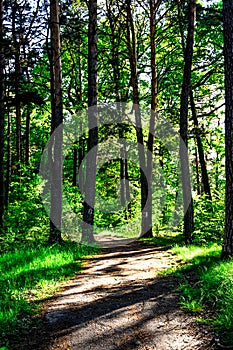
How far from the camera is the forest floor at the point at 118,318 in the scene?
376cm

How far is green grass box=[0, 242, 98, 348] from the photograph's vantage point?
4.61m

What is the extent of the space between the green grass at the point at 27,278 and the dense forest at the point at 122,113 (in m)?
2.43

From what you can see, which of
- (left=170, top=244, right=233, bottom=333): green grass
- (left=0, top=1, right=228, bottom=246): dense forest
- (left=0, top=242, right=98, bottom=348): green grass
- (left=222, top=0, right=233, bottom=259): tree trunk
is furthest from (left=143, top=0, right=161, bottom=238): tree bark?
(left=170, top=244, right=233, bottom=333): green grass

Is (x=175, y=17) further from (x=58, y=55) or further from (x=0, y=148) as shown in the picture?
(x=0, y=148)

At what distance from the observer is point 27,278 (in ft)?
20.5

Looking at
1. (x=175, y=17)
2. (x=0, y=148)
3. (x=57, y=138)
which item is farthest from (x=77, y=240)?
(x=175, y=17)

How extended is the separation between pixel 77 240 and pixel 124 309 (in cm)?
832

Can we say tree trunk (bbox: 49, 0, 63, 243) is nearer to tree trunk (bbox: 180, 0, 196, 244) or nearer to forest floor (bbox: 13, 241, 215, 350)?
tree trunk (bbox: 180, 0, 196, 244)

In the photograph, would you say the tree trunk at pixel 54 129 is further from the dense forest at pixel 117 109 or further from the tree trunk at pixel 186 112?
the tree trunk at pixel 186 112

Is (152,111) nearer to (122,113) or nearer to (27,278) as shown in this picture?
(122,113)

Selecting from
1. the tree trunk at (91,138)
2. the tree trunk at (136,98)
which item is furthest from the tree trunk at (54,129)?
the tree trunk at (136,98)

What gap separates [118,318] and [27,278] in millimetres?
2373

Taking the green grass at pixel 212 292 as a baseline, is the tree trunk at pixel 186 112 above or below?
above

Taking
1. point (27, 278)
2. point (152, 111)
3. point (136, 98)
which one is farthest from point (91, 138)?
point (27, 278)
